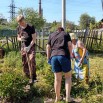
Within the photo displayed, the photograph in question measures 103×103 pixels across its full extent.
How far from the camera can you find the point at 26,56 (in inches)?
281

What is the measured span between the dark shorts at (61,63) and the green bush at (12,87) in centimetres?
85

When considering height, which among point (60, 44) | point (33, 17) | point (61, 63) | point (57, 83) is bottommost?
point (57, 83)

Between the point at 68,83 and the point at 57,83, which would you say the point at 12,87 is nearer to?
the point at 57,83

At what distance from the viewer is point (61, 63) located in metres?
5.59

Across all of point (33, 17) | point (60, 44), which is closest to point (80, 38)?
point (60, 44)

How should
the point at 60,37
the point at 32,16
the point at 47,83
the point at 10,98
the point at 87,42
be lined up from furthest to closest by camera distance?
1. the point at 32,16
2. the point at 87,42
3. the point at 47,83
4. the point at 10,98
5. the point at 60,37

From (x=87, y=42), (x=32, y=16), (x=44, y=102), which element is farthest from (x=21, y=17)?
(x=32, y=16)

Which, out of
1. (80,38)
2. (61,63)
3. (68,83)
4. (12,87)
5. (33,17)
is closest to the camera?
(61,63)

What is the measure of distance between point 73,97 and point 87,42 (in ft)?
33.7

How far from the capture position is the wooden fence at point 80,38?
13.9 meters

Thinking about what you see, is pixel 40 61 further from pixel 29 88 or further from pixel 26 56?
pixel 29 88

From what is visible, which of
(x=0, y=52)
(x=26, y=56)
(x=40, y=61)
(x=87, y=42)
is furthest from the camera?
(x=87, y=42)

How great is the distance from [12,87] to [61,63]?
1.11m

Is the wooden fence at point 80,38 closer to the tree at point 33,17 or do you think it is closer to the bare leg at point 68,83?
the bare leg at point 68,83
